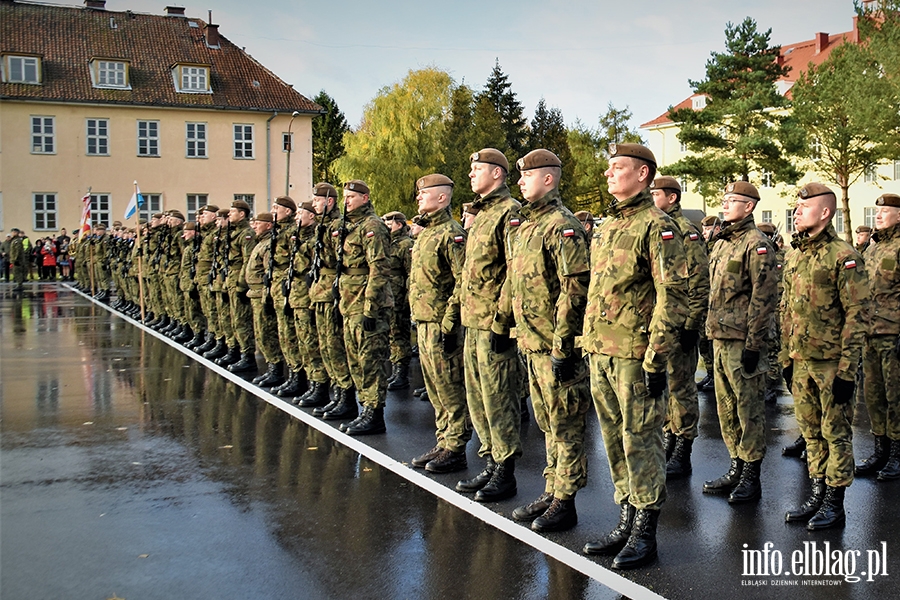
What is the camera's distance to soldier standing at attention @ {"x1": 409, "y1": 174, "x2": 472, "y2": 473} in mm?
7219

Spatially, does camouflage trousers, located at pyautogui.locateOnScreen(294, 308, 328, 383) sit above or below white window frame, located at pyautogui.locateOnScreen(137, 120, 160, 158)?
below

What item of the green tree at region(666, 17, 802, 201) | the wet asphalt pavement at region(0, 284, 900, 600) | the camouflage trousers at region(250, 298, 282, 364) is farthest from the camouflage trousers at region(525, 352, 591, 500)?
the green tree at region(666, 17, 802, 201)

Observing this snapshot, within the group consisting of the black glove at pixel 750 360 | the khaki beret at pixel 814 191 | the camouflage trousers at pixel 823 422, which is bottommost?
the camouflage trousers at pixel 823 422

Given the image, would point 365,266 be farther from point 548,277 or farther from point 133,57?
point 133,57

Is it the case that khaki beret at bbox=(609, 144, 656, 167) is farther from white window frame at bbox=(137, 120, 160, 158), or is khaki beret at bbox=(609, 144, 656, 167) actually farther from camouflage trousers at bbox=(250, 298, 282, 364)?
white window frame at bbox=(137, 120, 160, 158)

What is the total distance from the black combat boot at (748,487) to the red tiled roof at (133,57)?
43.2 meters

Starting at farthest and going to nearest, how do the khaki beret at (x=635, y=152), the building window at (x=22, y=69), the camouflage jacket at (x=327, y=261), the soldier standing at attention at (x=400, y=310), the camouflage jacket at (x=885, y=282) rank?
the building window at (x=22, y=69)
the soldier standing at attention at (x=400, y=310)
the camouflage jacket at (x=327, y=261)
the camouflage jacket at (x=885, y=282)
the khaki beret at (x=635, y=152)

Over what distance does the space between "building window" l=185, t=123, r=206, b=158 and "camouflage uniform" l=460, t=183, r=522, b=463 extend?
4232 centimetres

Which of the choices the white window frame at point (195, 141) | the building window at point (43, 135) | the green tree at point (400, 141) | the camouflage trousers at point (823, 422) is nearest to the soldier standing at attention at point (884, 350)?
the camouflage trousers at point (823, 422)

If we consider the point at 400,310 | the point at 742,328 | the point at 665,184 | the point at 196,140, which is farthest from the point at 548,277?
the point at 196,140

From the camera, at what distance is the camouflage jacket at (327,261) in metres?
9.11

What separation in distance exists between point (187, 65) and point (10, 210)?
439 inches

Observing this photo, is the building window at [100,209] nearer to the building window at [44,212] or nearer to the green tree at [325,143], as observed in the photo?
the building window at [44,212]

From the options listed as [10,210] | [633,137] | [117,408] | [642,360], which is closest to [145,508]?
[642,360]
